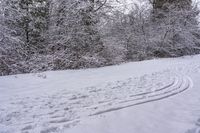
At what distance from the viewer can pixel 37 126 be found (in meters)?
3.78

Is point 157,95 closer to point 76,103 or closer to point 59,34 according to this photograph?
point 76,103

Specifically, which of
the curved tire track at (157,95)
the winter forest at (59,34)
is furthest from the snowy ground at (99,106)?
the winter forest at (59,34)

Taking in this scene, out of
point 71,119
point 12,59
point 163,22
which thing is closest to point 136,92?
point 71,119

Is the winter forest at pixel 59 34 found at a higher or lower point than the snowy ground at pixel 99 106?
higher

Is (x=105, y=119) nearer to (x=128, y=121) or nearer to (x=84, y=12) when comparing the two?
(x=128, y=121)

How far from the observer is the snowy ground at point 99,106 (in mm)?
3828

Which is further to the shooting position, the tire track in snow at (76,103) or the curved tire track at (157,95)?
the curved tire track at (157,95)

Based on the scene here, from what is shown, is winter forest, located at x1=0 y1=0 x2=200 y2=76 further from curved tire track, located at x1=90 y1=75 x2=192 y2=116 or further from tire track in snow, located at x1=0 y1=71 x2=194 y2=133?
curved tire track, located at x1=90 y1=75 x2=192 y2=116

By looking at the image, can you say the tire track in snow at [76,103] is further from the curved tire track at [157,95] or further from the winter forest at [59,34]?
the winter forest at [59,34]

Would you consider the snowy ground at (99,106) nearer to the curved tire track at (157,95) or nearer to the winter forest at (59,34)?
the curved tire track at (157,95)

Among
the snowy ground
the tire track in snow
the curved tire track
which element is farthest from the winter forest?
the curved tire track

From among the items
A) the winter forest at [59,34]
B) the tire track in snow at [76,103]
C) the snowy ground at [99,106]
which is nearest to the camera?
the snowy ground at [99,106]

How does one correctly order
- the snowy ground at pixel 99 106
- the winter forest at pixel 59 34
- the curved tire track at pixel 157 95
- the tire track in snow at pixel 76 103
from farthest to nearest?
the winter forest at pixel 59 34
the curved tire track at pixel 157 95
the tire track in snow at pixel 76 103
the snowy ground at pixel 99 106

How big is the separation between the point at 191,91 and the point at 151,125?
122 inches
